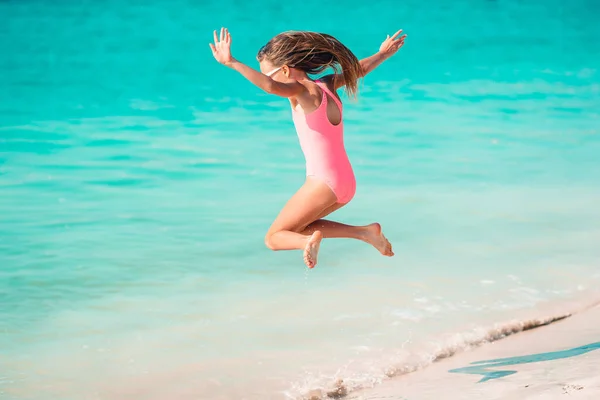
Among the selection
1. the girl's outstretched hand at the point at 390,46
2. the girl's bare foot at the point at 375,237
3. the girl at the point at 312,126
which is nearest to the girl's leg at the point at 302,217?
the girl at the point at 312,126

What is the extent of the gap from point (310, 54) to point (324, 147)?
492 mm

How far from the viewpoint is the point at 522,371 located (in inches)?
210

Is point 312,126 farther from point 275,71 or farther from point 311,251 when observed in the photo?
point 311,251

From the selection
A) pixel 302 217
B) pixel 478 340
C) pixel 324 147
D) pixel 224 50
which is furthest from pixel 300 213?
pixel 478 340

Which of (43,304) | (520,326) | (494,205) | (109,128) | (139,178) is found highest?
(109,128)

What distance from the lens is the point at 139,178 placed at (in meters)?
12.9

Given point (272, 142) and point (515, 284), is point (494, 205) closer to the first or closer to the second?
point (515, 284)

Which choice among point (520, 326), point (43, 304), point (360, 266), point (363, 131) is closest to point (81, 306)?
point (43, 304)

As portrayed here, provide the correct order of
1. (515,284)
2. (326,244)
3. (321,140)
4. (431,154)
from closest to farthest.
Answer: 1. (321,140)
2. (515,284)
3. (326,244)
4. (431,154)

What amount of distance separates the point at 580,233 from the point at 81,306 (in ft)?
15.8

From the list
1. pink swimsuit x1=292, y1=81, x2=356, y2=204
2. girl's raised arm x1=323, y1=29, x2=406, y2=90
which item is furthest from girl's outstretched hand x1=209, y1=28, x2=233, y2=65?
girl's raised arm x1=323, y1=29, x2=406, y2=90

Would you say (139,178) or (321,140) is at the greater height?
(139,178)

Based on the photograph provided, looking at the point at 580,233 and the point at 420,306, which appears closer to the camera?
the point at 420,306

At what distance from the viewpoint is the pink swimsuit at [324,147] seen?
15.8 ft
